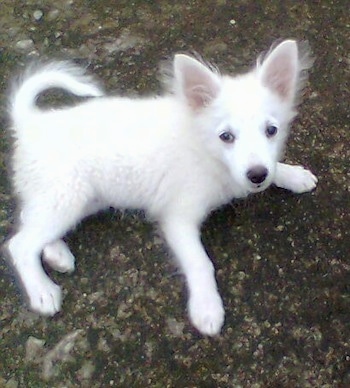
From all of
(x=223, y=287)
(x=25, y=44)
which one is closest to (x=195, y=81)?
(x=223, y=287)

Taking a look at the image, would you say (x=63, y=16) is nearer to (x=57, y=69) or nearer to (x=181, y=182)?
(x=57, y=69)

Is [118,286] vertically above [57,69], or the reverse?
[57,69]

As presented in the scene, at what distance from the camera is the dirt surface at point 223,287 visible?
2.59 m

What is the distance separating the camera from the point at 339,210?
9.60 ft

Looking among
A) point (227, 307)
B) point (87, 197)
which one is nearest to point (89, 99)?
point (87, 197)

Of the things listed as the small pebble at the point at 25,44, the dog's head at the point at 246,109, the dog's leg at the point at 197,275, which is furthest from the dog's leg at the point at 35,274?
the small pebble at the point at 25,44

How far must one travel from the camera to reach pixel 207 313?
8.65 feet

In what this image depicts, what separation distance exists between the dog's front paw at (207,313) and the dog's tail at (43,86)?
3.34 ft

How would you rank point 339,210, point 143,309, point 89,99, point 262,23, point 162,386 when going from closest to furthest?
point 162,386
point 143,309
point 339,210
point 89,99
point 262,23

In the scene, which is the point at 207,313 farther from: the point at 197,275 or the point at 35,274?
the point at 35,274

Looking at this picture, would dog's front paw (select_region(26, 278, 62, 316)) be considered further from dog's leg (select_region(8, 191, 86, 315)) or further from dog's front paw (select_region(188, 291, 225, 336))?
dog's front paw (select_region(188, 291, 225, 336))

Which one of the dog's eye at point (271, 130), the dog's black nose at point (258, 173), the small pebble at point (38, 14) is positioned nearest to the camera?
the dog's black nose at point (258, 173)

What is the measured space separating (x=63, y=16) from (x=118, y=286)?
1.58 metres

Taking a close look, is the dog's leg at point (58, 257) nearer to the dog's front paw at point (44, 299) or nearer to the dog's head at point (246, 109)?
the dog's front paw at point (44, 299)
